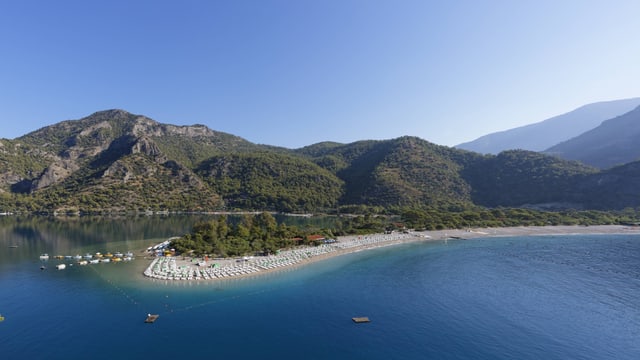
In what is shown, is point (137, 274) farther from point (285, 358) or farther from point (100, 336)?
point (285, 358)

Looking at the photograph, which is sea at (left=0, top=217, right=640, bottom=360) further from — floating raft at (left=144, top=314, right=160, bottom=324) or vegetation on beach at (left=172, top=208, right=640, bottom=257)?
vegetation on beach at (left=172, top=208, right=640, bottom=257)

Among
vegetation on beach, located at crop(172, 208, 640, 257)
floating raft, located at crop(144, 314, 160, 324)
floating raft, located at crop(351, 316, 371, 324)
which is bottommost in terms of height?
floating raft, located at crop(351, 316, 371, 324)

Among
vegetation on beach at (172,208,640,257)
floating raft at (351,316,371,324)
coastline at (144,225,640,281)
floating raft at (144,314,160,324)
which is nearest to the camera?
floating raft at (144,314,160,324)

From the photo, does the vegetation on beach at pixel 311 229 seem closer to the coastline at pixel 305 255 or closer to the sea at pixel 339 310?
the coastline at pixel 305 255

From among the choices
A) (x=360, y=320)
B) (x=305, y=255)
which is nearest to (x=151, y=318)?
(x=360, y=320)

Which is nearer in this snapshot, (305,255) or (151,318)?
(151,318)

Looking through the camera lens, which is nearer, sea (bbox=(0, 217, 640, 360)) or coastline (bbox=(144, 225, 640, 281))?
sea (bbox=(0, 217, 640, 360))

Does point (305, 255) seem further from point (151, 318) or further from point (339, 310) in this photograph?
point (151, 318)

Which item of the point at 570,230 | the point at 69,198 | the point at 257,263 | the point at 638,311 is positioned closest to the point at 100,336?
the point at 257,263

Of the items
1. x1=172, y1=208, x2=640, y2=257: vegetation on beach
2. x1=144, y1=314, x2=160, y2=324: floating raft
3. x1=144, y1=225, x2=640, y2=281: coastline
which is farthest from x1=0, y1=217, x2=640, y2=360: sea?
x1=172, y1=208, x2=640, y2=257: vegetation on beach
